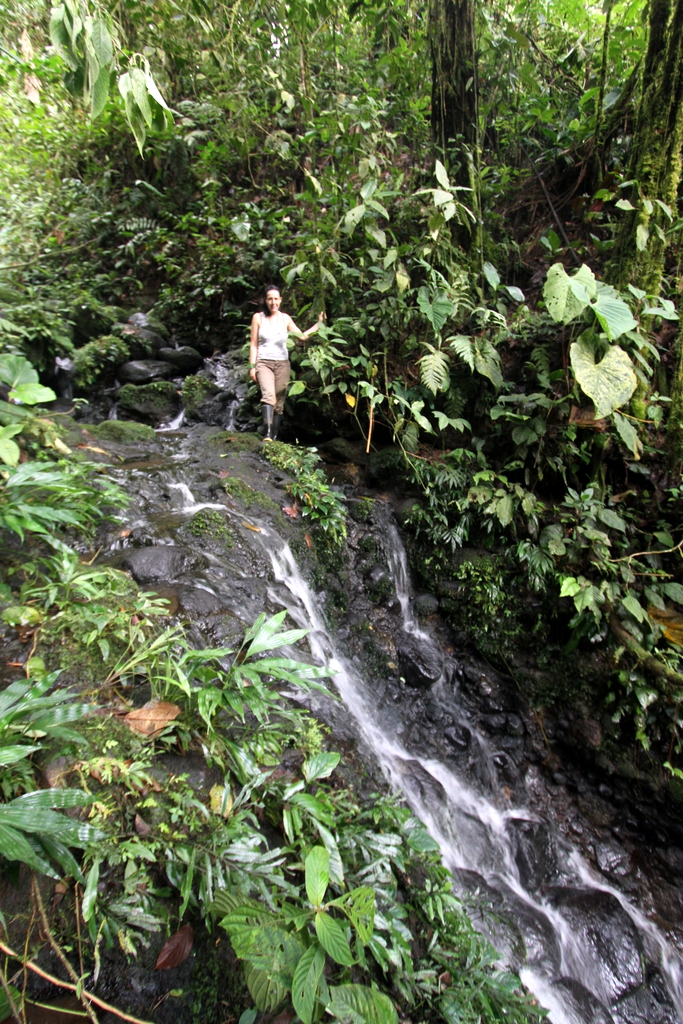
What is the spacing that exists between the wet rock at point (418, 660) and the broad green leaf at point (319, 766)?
6.82 feet

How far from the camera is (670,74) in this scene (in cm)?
498

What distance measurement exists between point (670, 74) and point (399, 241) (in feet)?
9.95

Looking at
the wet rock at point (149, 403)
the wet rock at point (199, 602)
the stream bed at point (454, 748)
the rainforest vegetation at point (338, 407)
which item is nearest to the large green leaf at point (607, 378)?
the rainforest vegetation at point (338, 407)

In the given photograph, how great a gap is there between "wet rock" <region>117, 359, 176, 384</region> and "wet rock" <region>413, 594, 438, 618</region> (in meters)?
5.82

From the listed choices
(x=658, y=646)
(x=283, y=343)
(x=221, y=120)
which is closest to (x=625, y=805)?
(x=658, y=646)

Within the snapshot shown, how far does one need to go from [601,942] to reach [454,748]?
4.85ft

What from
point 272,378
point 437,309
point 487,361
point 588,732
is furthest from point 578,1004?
point 272,378

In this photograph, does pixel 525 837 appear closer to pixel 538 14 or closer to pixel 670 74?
pixel 670 74

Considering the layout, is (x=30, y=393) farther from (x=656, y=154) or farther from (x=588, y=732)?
(x=656, y=154)

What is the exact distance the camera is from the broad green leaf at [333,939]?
168 cm

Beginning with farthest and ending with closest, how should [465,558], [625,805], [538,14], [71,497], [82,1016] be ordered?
[538,14]
[465,558]
[625,805]
[71,497]
[82,1016]

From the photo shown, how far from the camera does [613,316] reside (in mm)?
4070

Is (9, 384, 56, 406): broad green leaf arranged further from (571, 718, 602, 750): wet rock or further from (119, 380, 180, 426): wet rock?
(571, 718, 602, 750): wet rock

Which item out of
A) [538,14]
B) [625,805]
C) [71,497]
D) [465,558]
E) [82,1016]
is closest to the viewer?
[82,1016]
